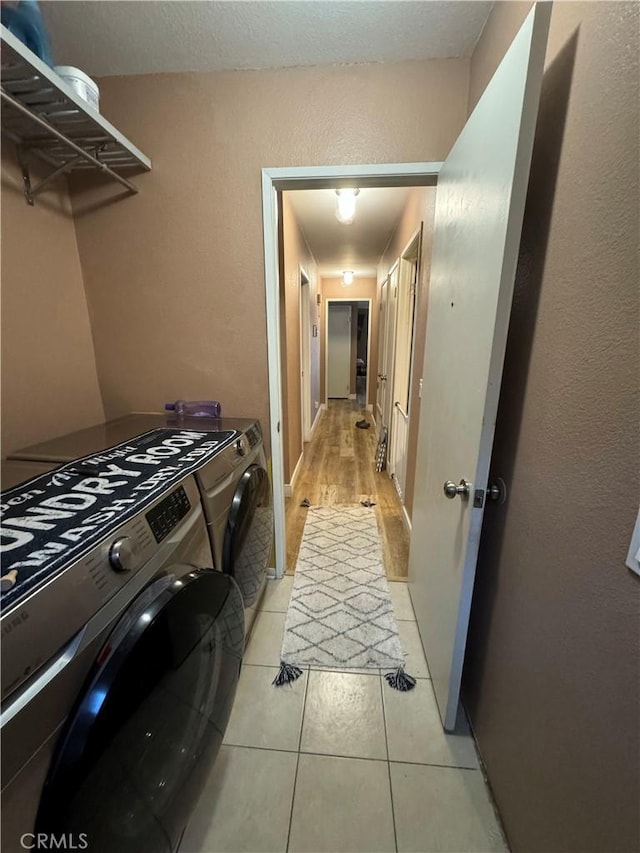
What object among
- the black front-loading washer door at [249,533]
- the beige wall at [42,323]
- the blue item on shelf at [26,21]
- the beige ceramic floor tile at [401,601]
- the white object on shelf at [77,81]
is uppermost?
the blue item on shelf at [26,21]

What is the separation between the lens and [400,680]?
130cm

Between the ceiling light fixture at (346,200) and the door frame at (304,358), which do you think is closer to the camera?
the ceiling light fixture at (346,200)

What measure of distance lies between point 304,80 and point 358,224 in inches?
76.5

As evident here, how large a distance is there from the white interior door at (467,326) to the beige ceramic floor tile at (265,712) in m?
0.53

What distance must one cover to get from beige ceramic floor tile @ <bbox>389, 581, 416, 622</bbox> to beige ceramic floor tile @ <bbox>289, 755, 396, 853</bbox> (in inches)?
24.5

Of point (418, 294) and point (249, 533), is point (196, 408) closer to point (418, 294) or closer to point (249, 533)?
point (249, 533)

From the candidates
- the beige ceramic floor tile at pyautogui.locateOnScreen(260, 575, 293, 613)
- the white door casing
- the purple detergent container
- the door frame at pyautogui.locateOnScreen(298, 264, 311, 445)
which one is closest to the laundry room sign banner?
the purple detergent container

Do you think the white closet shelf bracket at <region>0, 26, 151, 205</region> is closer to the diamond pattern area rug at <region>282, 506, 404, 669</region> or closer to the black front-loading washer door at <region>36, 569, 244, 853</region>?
the black front-loading washer door at <region>36, 569, 244, 853</region>

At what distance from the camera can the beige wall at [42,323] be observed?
1172 millimetres

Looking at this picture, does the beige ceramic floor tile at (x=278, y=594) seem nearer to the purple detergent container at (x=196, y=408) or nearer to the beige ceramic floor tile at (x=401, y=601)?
the beige ceramic floor tile at (x=401, y=601)

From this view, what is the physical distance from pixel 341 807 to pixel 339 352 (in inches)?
280

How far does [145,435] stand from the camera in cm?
126

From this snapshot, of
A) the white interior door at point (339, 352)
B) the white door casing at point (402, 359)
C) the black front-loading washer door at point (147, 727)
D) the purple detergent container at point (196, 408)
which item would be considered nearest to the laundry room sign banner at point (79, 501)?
the black front-loading washer door at point (147, 727)

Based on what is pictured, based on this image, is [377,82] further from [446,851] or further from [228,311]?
[446,851]
